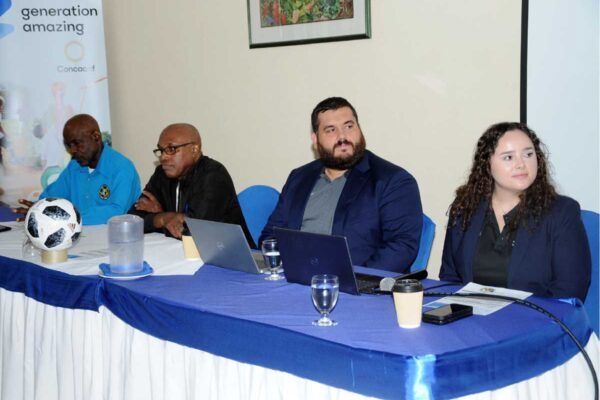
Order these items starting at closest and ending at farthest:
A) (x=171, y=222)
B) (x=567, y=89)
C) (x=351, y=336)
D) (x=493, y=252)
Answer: (x=351, y=336), (x=493, y=252), (x=171, y=222), (x=567, y=89)

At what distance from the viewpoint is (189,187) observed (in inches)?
151

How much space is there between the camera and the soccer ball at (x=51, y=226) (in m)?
2.92

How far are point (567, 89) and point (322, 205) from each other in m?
1.40

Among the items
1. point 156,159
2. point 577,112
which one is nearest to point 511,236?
point 577,112

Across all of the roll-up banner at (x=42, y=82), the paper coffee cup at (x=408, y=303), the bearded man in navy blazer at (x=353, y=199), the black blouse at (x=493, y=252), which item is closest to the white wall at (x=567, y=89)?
the bearded man in navy blazer at (x=353, y=199)

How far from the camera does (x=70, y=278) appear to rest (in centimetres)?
271

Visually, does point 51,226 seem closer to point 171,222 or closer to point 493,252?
point 171,222

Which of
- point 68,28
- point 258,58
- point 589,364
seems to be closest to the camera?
point 589,364

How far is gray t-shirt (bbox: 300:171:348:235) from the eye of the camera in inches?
129

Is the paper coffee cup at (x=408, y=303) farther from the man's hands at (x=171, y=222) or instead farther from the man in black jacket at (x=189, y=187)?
the man in black jacket at (x=189, y=187)

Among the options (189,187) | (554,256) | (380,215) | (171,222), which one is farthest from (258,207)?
(554,256)

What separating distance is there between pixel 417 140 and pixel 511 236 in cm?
179

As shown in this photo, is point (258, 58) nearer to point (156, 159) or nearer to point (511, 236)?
point (156, 159)

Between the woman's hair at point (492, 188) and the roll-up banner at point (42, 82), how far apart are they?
3456 mm
